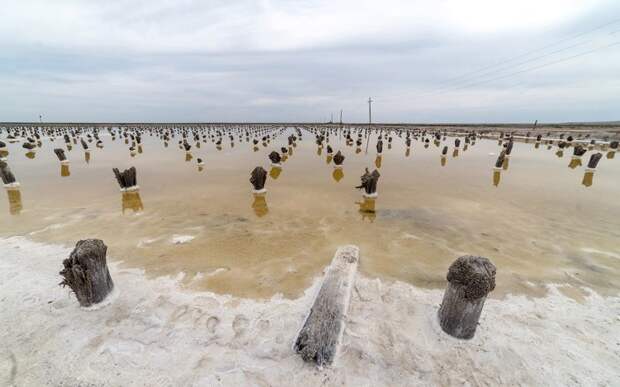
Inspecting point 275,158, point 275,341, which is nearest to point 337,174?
point 275,158

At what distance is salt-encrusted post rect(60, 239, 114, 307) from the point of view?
4.09 m

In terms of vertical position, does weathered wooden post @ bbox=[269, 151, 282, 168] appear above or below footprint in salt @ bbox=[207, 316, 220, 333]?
above

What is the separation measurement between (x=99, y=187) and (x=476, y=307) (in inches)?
655

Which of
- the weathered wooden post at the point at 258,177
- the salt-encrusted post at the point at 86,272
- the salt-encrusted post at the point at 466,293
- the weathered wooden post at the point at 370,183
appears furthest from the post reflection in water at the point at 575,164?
the salt-encrusted post at the point at 86,272

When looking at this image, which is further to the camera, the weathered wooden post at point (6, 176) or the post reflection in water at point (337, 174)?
the post reflection in water at point (337, 174)

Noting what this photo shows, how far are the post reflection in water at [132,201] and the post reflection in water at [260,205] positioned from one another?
437 centimetres

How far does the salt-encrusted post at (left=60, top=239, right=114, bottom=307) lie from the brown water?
1.21 meters

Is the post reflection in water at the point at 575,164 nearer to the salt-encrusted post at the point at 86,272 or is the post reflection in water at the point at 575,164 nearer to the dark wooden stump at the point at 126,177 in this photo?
the salt-encrusted post at the point at 86,272

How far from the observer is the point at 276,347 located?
364cm

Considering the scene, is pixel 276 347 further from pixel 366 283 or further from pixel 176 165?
pixel 176 165

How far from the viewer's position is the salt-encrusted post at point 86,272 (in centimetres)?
409

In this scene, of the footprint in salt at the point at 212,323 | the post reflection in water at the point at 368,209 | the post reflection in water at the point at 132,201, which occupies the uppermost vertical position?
the post reflection in water at the point at 132,201

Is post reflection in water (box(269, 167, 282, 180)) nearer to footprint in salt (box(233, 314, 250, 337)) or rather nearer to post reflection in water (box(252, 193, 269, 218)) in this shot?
post reflection in water (box(252, 193, 269, 218))

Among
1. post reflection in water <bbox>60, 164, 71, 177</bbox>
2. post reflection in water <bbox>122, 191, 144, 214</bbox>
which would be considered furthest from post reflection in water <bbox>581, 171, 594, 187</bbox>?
post reflection in water <bbox>60, 164, 71, 177</bbox>
